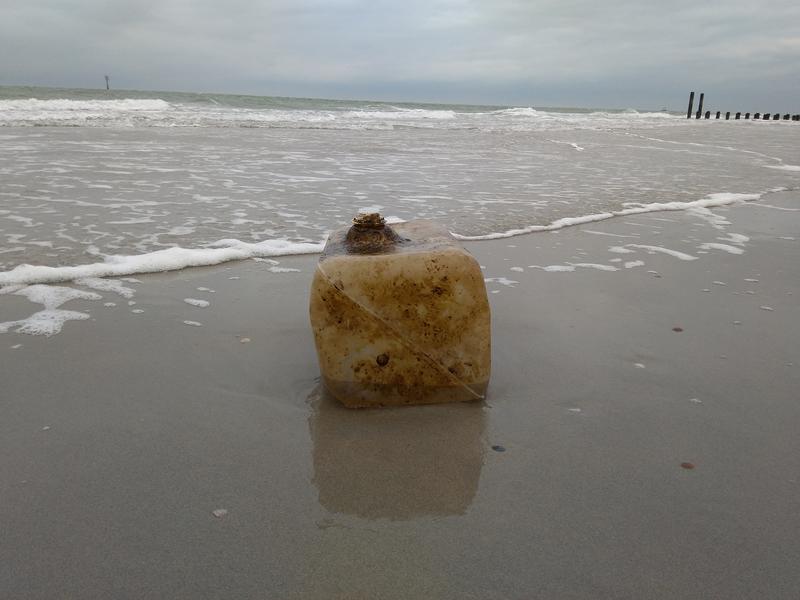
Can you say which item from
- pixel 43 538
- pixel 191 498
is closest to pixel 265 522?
pixel 191 498

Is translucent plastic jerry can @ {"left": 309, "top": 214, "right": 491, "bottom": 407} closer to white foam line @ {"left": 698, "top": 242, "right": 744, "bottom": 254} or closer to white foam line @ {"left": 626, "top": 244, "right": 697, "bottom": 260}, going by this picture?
white foam line @ {"left": 626, "top": 244, "right": 697, "bottom": 260}

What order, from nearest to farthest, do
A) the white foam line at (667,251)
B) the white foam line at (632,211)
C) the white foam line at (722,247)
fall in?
the white foam line at (667,251)
the white foam line at (722,247)
the white foam line at (632,211)

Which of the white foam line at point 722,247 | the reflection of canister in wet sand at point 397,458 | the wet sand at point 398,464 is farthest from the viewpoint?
the white foam line at point 722,247

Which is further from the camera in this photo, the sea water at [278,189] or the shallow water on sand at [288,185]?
the shallow water on sand at [288,185]

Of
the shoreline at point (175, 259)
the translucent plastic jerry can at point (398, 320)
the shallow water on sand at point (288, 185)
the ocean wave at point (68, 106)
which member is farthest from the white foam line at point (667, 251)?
the ocean wave at point (68, 106)

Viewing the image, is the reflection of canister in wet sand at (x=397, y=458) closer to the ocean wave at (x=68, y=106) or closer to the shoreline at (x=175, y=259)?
the shoreline at (x=175, y=259)

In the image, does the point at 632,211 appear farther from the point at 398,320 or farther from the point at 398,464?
the point at 398,464

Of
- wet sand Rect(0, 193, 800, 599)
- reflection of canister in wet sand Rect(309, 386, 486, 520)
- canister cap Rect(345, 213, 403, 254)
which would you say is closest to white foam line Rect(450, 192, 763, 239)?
wet sand Rect(0, 193, 800, 599)

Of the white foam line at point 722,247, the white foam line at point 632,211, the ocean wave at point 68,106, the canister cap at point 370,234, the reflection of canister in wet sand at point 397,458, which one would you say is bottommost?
the reflection of canister in wet sand at point 397,458
